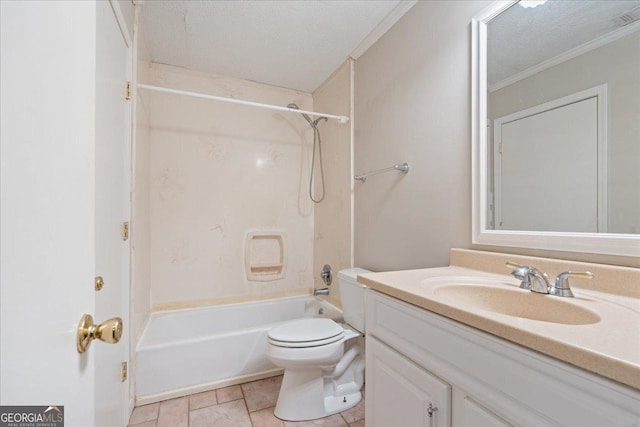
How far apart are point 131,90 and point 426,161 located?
64.4 inches

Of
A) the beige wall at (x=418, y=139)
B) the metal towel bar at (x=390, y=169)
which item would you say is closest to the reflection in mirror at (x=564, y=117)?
the beige wall at (x=418, y=139)

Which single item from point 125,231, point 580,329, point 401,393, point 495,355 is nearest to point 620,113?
point 580,329

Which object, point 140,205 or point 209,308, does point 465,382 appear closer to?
point 140,205

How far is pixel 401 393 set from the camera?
0.89m

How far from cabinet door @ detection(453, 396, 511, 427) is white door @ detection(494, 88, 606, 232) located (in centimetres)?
68

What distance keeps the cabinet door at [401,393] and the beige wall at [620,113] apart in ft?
2.40

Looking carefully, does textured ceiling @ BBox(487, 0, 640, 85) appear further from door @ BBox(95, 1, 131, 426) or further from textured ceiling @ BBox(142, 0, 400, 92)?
door @ BBox(95, 1, 131, 426)

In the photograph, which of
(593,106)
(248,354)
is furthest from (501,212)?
(248,354)

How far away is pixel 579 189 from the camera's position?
3.06ft

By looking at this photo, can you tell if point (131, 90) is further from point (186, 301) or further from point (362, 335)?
point (362, 335)

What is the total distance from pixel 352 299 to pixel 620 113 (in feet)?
4.59

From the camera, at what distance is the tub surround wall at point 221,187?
2195 millimetres

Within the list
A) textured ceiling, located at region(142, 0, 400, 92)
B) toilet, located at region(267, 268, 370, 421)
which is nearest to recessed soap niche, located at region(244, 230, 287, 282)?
toilet, located at region(267, 268, 370, 421)

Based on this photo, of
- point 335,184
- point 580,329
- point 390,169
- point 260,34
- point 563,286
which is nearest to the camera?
point 580,329
